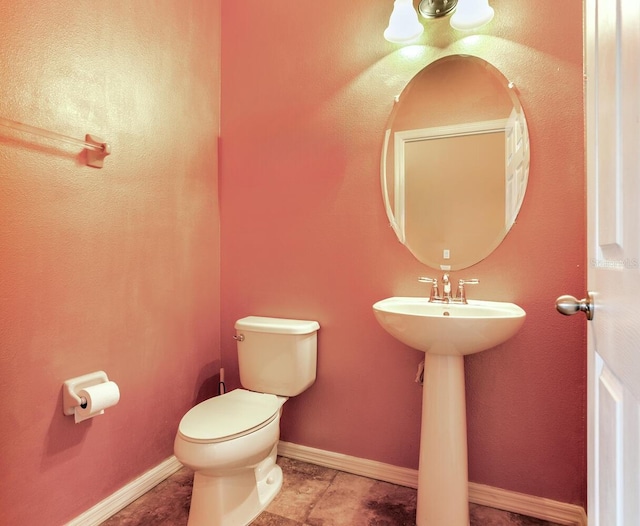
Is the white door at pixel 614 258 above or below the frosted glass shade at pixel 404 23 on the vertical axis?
below

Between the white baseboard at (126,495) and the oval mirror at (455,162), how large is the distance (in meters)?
1.55

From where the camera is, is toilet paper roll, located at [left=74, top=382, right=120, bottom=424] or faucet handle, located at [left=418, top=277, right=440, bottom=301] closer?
toilet paper roll, located at [left=74, top=382, right=120, bottom=424]

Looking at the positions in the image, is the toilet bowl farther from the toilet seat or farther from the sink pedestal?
the sink pedestal

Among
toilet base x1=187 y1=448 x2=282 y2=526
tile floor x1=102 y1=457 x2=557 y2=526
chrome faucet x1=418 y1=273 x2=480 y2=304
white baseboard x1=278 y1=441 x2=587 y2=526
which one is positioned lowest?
tile floor x1=102 y1=457 x2=557 y2=526

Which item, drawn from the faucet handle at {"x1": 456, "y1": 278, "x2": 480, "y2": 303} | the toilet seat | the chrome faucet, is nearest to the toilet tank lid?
the toilet seat

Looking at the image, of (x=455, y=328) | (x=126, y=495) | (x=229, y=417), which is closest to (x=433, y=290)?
(x=455, y=328)

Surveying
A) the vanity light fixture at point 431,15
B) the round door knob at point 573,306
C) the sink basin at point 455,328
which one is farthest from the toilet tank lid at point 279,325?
the vanity light fixture at point 431,15

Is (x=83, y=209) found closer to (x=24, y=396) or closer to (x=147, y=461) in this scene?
(x=24, y=396)

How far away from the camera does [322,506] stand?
1.58 metres

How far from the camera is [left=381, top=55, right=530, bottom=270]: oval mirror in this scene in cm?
156

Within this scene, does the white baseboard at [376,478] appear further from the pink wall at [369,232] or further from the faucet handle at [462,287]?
the faucet handle at [462,287]

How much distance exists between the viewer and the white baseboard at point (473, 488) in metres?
1.48

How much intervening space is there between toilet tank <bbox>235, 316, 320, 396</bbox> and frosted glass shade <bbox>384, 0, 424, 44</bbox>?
4.53 ft

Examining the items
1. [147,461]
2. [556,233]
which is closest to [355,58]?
[556,233]
